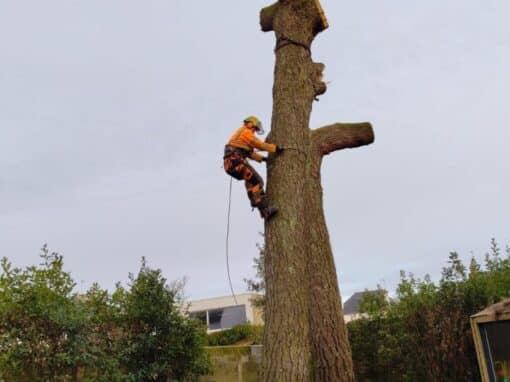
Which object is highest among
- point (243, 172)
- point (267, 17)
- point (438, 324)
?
point (267, 17)

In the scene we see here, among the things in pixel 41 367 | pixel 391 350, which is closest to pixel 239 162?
pixel 41 367

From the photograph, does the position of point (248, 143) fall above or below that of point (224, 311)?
below

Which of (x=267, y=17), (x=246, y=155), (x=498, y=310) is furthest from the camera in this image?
(x=498, y=310)

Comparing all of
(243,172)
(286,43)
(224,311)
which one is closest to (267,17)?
(286,43)

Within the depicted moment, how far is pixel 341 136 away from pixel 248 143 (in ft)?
3.34

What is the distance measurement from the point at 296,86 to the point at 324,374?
2658 millimetres

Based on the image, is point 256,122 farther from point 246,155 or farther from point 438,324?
point 438,324

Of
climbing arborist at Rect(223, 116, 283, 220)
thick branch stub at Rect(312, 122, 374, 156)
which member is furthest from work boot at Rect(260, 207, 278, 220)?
thick branch stub at Rect(312, 122, 374, 156)

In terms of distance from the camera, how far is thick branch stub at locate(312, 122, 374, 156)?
504 centimetres

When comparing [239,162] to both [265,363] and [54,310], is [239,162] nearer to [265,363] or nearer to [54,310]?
[265,363]

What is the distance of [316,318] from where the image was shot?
448 cm

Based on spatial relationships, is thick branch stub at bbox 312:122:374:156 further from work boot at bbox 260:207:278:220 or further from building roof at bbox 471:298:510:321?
building roof at bbox 471:298:510:321

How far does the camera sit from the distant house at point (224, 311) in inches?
1011

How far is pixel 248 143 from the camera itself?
187 inches
